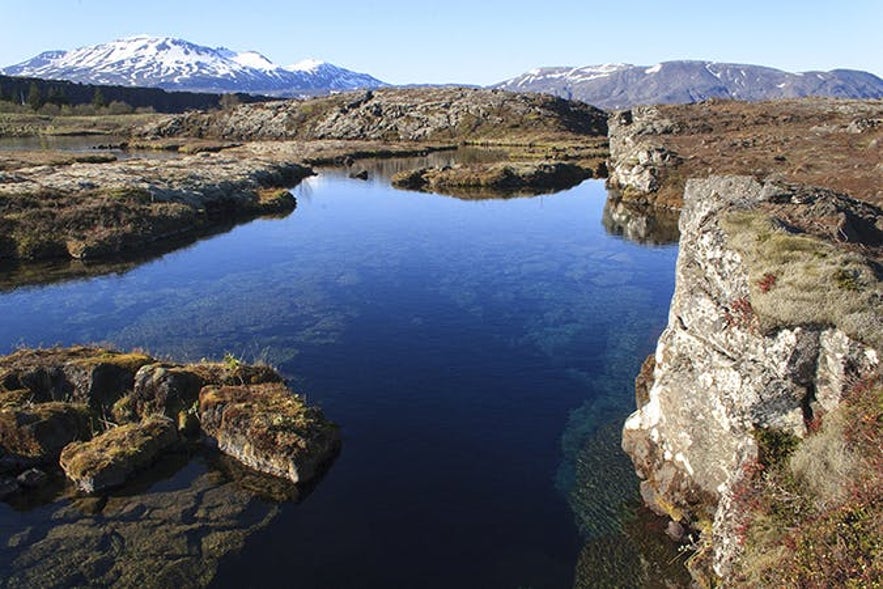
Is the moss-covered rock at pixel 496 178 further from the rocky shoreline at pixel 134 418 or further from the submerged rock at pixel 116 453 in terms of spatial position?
the submerged rock at pixel 116 453

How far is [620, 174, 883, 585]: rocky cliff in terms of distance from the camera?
17797 mm

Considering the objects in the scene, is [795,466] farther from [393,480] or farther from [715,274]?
[393,480]

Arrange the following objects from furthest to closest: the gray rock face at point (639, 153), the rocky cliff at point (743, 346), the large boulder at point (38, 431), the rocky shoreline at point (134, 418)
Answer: the gray rock face at point (639, 153) < the large boulder at point (38, 431) < the rocky shoreline at point (134, 418) < the rocky cliff at point (743, 346)

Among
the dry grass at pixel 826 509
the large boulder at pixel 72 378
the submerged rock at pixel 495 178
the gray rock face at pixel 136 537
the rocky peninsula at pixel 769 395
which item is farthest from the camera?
the submerged rock at pixel 495 178

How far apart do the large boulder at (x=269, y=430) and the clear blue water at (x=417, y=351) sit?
152 centimetres

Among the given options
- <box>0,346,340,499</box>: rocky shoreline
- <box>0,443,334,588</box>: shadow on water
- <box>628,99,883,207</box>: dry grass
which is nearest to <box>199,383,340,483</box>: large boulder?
<box>0,346,340,499</box>: rocky shoreline

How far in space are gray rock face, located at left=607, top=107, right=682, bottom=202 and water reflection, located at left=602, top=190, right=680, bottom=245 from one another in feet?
20.1

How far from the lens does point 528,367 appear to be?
124ft

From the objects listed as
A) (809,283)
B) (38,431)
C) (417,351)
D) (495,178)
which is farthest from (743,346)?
(495,178)

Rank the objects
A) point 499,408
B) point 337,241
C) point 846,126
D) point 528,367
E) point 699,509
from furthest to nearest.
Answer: point 846,126 < point 337,241 < point 528,367 < point 499,408 < point 699,509

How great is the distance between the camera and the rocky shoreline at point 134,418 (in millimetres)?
26109

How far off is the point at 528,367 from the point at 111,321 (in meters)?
31.9

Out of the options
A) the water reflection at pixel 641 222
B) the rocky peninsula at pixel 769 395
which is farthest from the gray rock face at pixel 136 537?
the water reflection at pixel 641 222

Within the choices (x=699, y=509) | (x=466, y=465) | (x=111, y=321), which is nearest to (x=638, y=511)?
(x=699, y=509)
